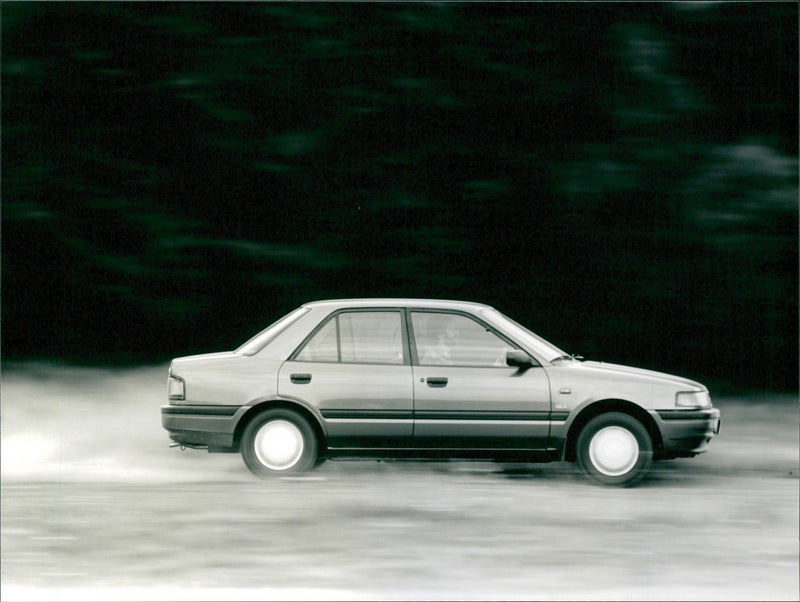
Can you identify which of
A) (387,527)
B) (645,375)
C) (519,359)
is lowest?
(387,527)

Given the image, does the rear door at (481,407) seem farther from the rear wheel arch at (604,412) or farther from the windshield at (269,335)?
the windshield at (269,335)

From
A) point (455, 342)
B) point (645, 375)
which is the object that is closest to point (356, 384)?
point (455, 342)

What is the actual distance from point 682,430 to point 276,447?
3.03m

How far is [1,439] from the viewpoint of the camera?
1058cm

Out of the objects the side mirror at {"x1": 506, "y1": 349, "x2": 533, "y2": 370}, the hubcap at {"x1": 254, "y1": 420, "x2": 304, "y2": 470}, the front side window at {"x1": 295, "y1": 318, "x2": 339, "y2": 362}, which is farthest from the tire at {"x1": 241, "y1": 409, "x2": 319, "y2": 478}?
the side mirror at {"x1": 506, "y1": 349, "x2": 533, "y2": 370}

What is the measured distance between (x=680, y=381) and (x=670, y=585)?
329cm

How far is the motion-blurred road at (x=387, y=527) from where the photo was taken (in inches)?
217

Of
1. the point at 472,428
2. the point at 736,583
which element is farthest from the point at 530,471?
the point at 736,583

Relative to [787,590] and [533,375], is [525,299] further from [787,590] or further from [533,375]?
[787,590]

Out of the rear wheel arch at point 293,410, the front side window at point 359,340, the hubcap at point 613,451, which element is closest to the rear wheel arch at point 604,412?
the hubcap at point 613,451

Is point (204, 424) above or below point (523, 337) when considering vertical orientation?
below

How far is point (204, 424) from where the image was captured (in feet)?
28.0

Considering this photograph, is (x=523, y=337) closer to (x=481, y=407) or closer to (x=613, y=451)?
(x=481, y=407)

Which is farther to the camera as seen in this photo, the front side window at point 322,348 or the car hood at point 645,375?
the front side window at point 322,348
